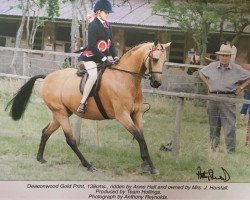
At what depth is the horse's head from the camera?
2.45 meters

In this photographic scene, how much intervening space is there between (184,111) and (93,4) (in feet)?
2.92

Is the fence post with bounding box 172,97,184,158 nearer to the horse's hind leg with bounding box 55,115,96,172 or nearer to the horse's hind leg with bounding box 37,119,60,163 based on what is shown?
the horse's hind leg with bounding box 55,115,96,172

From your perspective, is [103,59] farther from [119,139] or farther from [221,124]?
[221,124]

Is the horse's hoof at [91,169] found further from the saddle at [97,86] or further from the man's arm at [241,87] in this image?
the man's arm at [241,87]

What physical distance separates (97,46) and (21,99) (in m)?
0.59

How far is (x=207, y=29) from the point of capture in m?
2.70

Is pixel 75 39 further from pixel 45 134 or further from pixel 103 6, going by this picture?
pixel 45 134

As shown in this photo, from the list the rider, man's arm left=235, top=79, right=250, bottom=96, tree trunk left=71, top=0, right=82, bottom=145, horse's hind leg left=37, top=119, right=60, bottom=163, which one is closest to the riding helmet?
the rider

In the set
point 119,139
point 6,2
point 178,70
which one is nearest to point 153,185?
point 119,139

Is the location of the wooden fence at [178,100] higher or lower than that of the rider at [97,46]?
lower

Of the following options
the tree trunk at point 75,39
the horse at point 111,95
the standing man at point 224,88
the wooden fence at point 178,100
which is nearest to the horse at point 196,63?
the standing man at point 224,88

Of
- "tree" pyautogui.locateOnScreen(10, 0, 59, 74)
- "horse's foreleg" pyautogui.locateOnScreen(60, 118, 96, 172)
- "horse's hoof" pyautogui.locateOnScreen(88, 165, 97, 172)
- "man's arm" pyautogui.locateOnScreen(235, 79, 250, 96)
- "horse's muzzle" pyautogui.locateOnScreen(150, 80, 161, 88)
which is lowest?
"horse's hoof" pyautogui.locateOnScreen(88, 165, 97, 172)

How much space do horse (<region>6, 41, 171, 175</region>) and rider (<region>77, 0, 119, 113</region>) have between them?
0.06m

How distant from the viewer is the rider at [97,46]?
8.43 ft
